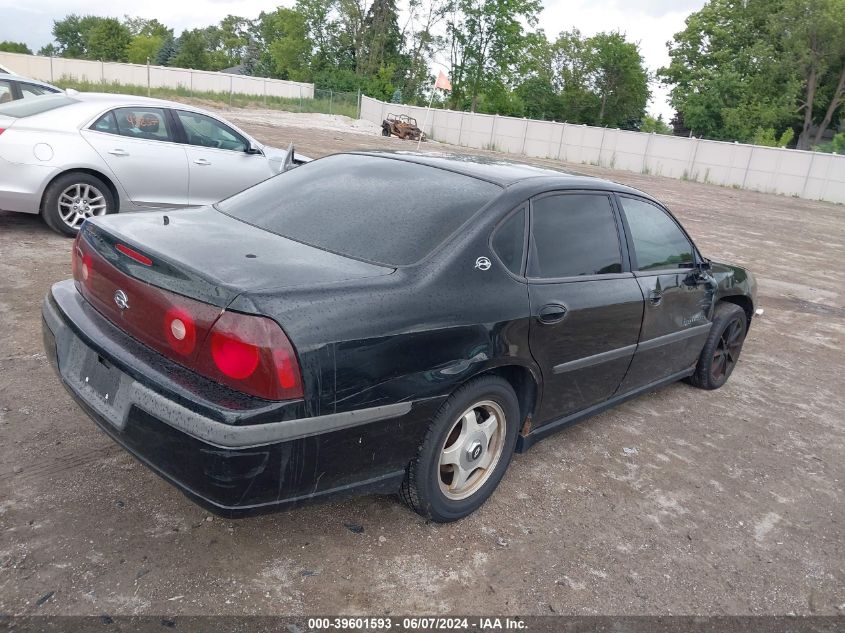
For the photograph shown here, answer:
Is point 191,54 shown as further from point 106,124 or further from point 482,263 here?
point 482,263

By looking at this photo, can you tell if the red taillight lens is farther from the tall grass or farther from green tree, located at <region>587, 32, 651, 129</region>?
green tree, located at <region>587, 32, 651, 129</region>

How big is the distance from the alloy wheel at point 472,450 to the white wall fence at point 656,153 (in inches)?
1391

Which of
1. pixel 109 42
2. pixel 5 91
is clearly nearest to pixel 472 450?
pixel 5 91

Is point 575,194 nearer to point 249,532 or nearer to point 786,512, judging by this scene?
point 786,512

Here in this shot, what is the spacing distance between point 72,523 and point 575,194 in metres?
2.82

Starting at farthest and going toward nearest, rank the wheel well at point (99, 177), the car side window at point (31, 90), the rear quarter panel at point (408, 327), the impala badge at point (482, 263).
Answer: the car side window at point (31, 90) → the wheel well at point (99, 177) → the impala badge at point (482, 263) → the rear quarter panel at point (408, 327)

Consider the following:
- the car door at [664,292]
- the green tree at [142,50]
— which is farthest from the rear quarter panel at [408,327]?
the green tree at [142,50]

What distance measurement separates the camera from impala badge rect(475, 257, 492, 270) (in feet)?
9.73

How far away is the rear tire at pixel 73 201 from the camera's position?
677cm

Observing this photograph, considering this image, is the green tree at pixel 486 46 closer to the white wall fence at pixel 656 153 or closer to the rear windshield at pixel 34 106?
the white wall fence at pixel 656 153

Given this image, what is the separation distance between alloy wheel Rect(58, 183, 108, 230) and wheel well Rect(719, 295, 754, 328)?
19.4 feet

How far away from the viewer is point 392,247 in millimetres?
2951

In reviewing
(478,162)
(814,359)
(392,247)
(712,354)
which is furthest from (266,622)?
(814,359)

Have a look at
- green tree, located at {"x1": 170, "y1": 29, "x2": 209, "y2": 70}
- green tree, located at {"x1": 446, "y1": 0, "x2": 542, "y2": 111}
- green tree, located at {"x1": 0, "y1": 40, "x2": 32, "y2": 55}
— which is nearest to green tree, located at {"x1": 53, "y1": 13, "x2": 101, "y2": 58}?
green tree, located at {"x1": 0, "y1": 40, "x2": 32, "y2": 55}
